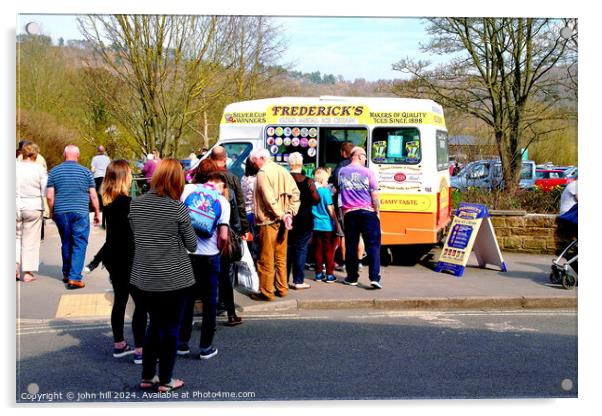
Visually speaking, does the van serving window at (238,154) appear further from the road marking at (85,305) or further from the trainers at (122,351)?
the trainers at (122,351)


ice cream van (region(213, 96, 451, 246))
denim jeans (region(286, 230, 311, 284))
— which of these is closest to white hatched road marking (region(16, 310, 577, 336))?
denim jeans (region(286, 230, 311, 284))

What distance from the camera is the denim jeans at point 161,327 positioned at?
208 inches

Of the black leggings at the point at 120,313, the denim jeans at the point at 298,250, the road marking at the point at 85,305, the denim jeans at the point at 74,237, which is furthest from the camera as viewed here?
the denim jeans at the point at 298,250

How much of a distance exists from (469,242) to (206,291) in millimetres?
4948

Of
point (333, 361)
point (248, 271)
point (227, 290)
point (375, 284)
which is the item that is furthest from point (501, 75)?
point (333, 361)

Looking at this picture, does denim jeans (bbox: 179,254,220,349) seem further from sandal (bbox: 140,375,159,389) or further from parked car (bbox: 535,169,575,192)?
parked car (bbox: 535,169,575,192)

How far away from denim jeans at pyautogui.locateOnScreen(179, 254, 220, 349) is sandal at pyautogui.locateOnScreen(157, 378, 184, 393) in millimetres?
795

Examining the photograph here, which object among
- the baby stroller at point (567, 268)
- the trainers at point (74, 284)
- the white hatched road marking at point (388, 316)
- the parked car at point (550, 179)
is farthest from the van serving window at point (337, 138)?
the trainers at point (74, 284)

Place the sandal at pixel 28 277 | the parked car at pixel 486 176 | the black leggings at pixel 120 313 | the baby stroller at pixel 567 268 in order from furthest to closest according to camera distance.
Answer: the parked car at pixel 486 176, the baby stroller at pixel 567 268, the sandal at pixel 28 277, the black leggings at pixel 120 313

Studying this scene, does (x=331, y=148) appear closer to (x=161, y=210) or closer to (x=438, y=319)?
(x=438, y=319)

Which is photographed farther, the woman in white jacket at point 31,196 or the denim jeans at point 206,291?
the woman in white jacket at point 31,196

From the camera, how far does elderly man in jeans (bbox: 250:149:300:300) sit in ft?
26.9

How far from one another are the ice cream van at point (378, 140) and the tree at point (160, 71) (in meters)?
0.85

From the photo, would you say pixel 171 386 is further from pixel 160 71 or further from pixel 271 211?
pixel 160 71
